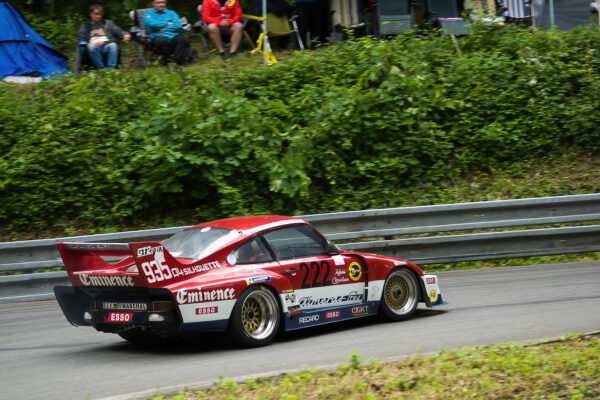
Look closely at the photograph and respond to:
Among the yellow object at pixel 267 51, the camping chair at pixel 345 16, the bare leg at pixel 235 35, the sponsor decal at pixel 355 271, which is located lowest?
the sponsor decal at pixel 355 271

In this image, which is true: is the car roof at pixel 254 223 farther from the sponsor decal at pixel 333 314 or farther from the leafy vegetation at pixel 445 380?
the leafy vegetation at pixel 445 380

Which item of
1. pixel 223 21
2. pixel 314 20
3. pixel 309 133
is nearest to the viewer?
pixel 309 133

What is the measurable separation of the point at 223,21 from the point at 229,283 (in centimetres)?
1090

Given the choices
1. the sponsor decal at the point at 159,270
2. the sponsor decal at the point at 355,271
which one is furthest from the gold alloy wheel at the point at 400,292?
the sponsor decal at the point at 159,270

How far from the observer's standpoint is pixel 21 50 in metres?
15.8

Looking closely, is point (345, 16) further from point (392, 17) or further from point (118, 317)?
point (118, 317)

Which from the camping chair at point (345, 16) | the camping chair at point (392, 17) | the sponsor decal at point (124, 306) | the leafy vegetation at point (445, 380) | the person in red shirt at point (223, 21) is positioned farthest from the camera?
the camping chair at point (345, 16)

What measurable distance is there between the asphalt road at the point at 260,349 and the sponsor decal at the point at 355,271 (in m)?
0.55

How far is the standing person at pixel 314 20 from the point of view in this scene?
1875cm

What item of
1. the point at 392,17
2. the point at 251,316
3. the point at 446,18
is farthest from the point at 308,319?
the point at 446,18

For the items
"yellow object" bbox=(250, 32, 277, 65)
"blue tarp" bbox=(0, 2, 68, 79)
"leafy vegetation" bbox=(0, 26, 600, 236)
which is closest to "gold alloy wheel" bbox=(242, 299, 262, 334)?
"leafy vegetation" bbox=(0, 26, 600, 236)

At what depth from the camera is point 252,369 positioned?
6.20 meters

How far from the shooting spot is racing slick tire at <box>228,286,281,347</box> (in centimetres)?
692

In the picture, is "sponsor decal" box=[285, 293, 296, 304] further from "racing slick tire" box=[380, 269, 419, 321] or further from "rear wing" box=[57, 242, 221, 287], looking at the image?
"racing slick tire" box=[380, 269, 419, 321]
